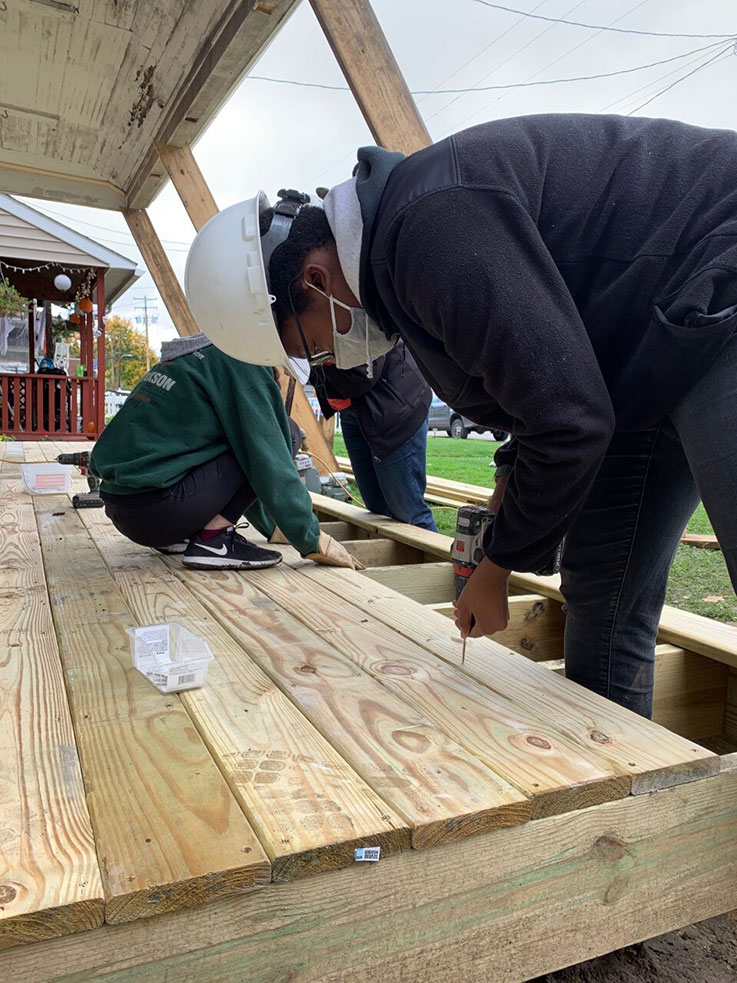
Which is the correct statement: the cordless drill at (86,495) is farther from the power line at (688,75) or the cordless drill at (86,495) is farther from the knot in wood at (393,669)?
the power line at (688,75)

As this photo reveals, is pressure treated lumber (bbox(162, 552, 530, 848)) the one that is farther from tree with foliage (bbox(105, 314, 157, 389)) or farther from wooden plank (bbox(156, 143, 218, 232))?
tree with foliage (bbox(105, 314, 157, 389))

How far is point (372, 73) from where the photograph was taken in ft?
9.70

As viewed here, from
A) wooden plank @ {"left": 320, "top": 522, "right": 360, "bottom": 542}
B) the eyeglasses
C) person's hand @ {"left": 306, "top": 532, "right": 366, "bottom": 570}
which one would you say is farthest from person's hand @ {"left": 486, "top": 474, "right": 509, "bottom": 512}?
wooden plank @ {"left": 320, "top": 522, "right": 360, "bottom": 542}

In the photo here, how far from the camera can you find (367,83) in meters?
2.94

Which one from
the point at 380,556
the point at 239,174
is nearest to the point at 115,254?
the point at 380,556

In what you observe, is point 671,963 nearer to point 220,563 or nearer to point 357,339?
point 357,339

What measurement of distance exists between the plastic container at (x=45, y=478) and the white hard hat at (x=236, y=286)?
11.1 ft

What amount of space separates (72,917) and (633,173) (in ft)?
4.37

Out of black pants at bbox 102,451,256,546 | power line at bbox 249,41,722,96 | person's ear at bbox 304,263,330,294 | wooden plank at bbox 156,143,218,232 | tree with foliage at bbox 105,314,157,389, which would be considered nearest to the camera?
person's ear at bbox 304,263,330,294

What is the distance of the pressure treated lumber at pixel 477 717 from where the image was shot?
1.16 meters

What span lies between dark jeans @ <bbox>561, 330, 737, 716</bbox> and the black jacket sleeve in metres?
0.26

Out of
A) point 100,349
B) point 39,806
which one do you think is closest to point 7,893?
point 39,806

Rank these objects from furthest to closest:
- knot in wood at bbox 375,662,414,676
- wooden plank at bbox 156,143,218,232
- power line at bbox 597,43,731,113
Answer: power line at bbox 597,43,731,113 < wooden plank at bbox 156,143,218,232 < knot in wood at bbox 375,662,414,676

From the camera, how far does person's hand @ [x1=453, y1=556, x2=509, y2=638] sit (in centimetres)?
146
